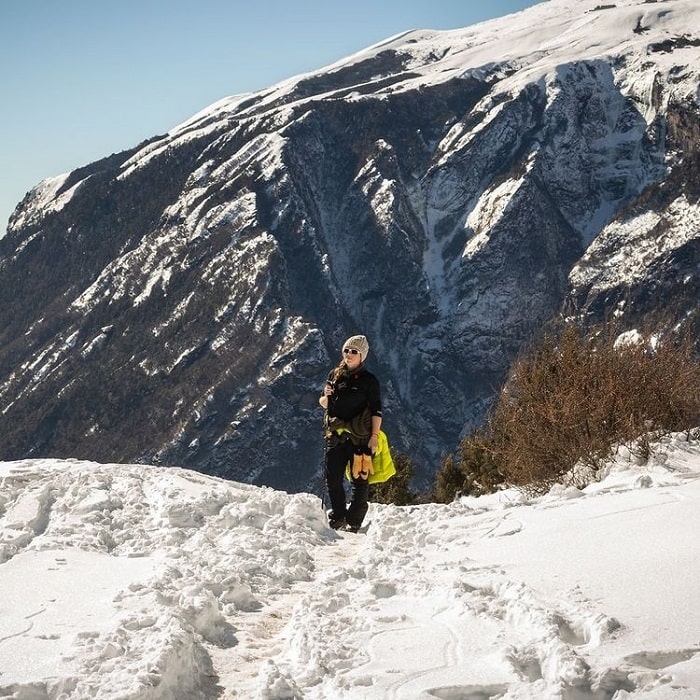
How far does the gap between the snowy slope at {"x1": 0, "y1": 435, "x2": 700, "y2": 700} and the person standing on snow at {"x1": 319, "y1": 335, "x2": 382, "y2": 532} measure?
0.65m

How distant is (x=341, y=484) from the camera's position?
39.0 ft

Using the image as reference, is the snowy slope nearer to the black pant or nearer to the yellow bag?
the black pant

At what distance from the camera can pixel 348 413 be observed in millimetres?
11211

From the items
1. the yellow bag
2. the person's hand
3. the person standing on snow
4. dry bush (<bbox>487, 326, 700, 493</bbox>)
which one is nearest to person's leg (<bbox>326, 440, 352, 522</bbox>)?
the person standing on snow

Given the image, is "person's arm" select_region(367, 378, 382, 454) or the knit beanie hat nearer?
the knit beanie hat

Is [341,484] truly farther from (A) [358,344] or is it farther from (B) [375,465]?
(A) [358,344]

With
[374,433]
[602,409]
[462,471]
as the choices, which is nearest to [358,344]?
[374,433]

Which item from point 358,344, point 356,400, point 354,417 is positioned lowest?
point 354,417

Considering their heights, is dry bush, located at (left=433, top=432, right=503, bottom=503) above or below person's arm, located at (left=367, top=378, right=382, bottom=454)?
below

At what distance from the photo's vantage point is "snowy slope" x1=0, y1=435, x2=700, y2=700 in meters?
5.16

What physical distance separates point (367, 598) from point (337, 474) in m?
4.47

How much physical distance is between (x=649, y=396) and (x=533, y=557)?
17.8 feet

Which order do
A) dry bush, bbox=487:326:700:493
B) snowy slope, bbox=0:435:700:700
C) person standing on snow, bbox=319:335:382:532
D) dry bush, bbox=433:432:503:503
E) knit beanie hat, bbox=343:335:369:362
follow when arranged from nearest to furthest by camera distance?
1. snowy slope, bbox=0:435:700:700
2. knit beanie hat, bbox=343:335:369:362
3. person standing on snow, bbox=319:335:382:532
4. dry bush, bbox=487:326:700:493
5. dry bush, bbox=433:432:503:503

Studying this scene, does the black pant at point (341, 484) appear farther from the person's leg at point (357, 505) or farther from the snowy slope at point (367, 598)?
the snowy slope at point (367, 598)
